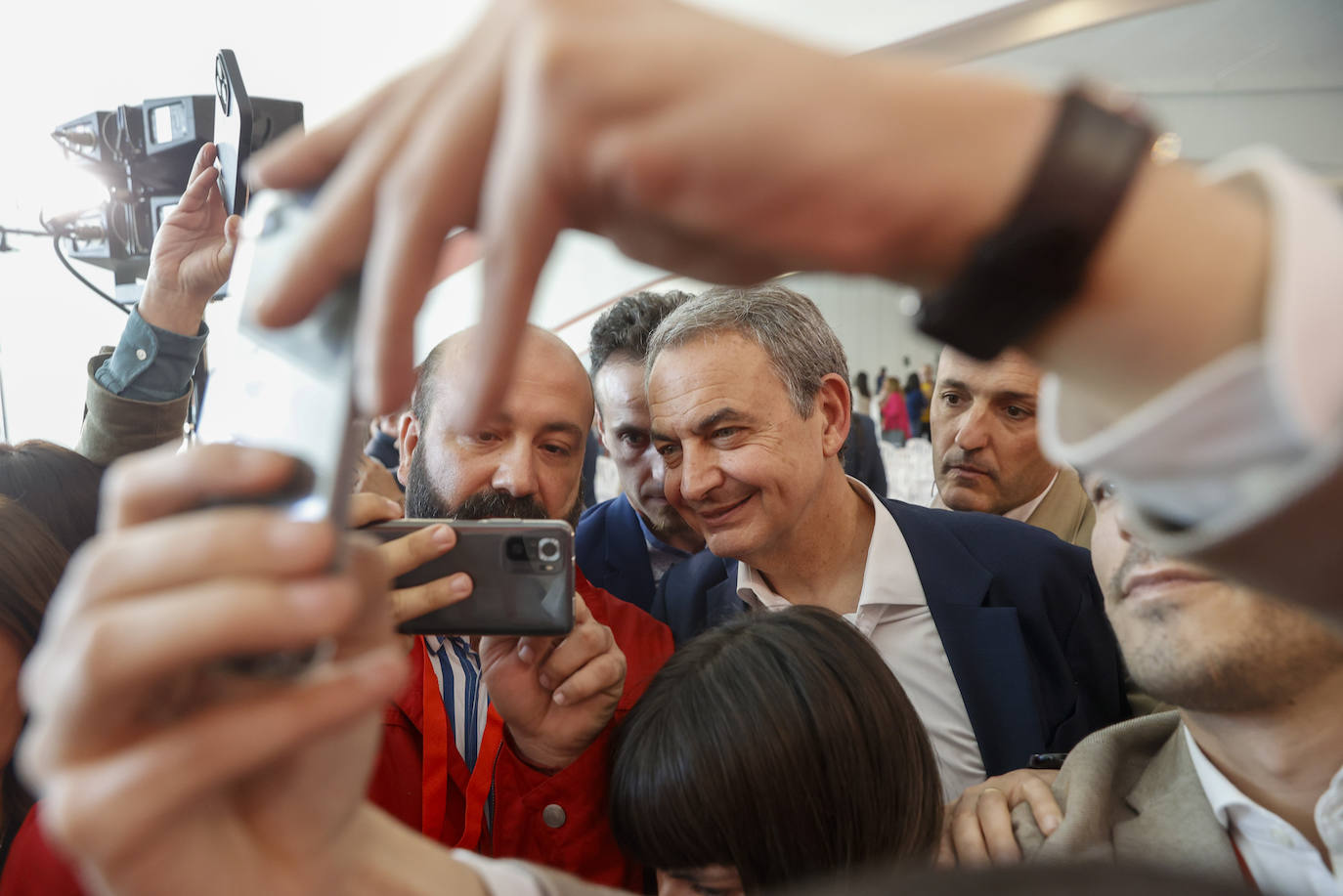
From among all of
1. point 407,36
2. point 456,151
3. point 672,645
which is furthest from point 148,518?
point 407,36

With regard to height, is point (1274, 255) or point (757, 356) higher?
point (1274, 255)

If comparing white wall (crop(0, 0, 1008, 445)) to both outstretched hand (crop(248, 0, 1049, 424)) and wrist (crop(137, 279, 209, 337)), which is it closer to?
wrist (crop(137, 279, 209, 337))

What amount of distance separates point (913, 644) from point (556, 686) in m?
0.82

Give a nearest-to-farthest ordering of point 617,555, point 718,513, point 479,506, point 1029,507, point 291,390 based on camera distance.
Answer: point 291,390 → point 479,506 → point 718,513 → point 617,555 → point 1029,507

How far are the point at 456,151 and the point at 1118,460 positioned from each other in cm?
31

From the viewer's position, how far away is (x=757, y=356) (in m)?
2.01

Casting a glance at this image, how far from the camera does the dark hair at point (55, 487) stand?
5.16ft

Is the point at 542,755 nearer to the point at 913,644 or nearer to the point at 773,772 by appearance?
the point at 773,772

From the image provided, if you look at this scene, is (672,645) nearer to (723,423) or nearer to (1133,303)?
(723,423)

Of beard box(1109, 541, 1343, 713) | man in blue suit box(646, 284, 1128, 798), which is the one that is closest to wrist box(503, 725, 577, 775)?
man in blue suit box(646, 284, 1128, 798)

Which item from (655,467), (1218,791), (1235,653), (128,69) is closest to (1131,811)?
(1218,791)

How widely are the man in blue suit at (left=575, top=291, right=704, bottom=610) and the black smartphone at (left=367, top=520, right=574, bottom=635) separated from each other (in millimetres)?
1201

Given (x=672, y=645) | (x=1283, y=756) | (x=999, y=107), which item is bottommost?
(x=672, y=645)

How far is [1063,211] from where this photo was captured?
0.38 metres
